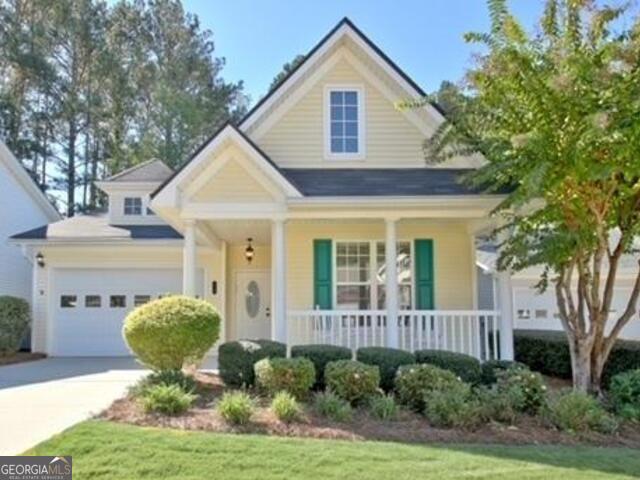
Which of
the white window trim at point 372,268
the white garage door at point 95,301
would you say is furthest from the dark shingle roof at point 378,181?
the white garage door at point 95,301

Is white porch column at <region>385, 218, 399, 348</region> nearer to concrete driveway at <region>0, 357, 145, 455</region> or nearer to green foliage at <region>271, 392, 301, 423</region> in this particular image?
green foliage at <region>271, 392, 301, 423</region>

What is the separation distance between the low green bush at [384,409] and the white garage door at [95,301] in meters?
10.2

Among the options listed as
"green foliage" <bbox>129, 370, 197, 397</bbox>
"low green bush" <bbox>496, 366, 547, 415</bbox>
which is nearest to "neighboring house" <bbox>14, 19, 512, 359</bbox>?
"green foliage" <bbox>129, 370, 197, 397</bbox>

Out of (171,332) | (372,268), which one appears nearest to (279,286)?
(171,332)

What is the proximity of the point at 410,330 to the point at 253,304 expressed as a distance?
5557 millimetres

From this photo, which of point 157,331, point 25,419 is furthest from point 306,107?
point 25,419

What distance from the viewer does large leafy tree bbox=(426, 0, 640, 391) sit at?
7.89 meters

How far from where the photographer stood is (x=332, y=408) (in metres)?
7.27

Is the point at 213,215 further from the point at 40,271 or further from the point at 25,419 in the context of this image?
the point at 40,271

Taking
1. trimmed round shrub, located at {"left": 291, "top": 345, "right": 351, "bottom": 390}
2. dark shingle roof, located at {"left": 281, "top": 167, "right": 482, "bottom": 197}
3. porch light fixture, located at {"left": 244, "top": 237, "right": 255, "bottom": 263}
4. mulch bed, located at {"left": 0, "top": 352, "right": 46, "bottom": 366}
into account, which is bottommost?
mulch bed, located at {"left": 0, "top": 352, "right": 46, "bottom": 366}

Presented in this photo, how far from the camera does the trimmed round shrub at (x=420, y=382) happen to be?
7.88 metres

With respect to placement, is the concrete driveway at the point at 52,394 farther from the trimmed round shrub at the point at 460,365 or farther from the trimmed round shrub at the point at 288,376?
the trimmed round shrub at the point at 460,365

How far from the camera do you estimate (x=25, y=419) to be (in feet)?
24.0

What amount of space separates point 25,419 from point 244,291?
27.0ft
